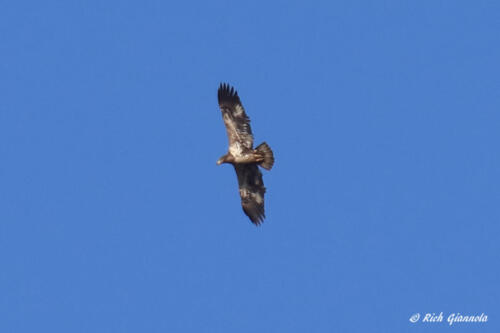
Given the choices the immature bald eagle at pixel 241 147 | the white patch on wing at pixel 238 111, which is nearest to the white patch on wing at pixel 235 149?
the immature bald eagle at pixel 241 147

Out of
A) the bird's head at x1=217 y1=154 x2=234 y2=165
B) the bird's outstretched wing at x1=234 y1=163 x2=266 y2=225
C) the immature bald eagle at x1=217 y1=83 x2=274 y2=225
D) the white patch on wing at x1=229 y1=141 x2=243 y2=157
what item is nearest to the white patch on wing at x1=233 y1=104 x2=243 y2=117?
the immature bald eagle at x1=217 y1=83 x2=274 y2=225

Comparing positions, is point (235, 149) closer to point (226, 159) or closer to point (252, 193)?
point (226, 159)

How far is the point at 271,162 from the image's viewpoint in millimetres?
26547

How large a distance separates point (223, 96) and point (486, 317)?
828cm

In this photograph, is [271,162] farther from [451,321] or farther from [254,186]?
[451,321]

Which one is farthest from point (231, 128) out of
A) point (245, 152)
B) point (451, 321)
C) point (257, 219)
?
point (451, 321)

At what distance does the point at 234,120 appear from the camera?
1067 inches

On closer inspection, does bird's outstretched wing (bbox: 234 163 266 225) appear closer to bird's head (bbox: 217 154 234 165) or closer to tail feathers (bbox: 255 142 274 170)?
bird's head (bbox: 217 154 234 165)

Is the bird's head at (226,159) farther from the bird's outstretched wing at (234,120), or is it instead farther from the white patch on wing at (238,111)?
the white patch on wing at (238,111)

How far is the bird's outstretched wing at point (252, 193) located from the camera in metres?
27.5

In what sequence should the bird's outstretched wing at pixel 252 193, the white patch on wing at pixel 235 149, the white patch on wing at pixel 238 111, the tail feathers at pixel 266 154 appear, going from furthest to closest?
the bird's outstretched wing at pixel 252 193, the white patch on wing at pixel 238 111, the white patch on wing at pixel 235 149, the tail feathers at pixel 266 154

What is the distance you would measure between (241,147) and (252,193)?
4.71ft

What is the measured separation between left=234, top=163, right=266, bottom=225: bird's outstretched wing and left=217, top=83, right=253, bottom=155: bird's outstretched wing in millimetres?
739

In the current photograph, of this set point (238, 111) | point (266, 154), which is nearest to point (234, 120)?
point (238, 111)
